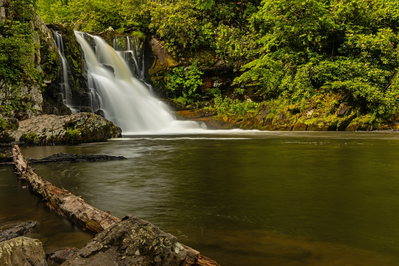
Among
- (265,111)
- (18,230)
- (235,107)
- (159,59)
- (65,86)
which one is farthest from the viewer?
(159,59)

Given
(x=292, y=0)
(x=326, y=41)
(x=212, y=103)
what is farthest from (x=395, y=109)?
(x=212, y=103)

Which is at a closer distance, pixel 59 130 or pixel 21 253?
pixel 21 253

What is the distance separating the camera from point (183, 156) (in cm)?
937

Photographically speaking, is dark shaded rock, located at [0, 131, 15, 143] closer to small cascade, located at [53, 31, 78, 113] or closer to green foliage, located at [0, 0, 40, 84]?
green foliage, located at [0, 0, 40, 84]

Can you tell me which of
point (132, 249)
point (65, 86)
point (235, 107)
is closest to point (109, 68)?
point (65, 86)

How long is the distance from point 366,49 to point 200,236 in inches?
887

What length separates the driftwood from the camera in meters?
2.10

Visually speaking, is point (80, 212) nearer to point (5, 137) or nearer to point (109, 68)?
point (5, 137)

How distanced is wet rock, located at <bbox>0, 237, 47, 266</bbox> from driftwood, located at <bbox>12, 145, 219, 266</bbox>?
51cm

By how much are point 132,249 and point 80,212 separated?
1306 mm

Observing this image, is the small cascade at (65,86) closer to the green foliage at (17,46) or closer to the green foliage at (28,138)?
the green foliage at (17,46)

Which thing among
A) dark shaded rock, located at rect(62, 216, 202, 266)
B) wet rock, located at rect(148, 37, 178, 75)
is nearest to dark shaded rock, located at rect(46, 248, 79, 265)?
dark shaded rock, located at rect(62, 216, 202, 266)

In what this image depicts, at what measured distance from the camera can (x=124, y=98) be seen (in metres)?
22.4

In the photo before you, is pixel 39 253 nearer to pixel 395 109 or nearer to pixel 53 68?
pixel 53 68
